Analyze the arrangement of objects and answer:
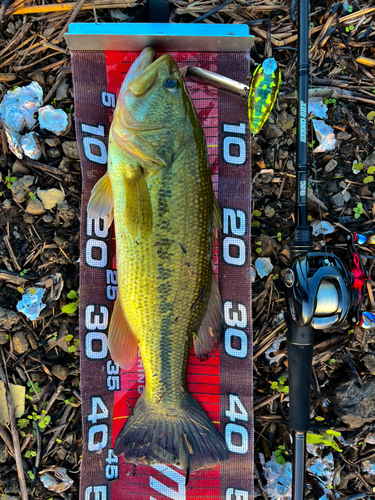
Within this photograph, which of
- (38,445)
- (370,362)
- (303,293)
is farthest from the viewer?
(370,362)

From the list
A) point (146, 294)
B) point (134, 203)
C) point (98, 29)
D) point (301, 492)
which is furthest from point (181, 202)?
point (301, 492)

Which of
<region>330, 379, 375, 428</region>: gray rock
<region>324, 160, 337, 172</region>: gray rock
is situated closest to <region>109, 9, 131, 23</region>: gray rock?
<region>324, 160, 337, 172</region>: gray rock

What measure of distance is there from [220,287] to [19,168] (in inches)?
70.0

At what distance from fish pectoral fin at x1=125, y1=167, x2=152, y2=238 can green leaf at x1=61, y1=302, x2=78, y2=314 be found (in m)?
0.89

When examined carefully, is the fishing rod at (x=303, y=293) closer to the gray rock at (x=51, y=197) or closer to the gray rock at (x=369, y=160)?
the gray rock at (x=369, y=160)

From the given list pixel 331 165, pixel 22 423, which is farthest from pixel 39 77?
pixel 22 423

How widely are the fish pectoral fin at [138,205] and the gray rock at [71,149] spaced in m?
0.74

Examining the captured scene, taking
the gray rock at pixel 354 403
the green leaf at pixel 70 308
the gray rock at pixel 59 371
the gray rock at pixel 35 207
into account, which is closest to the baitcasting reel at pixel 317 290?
the gray rock at pixel 354 403

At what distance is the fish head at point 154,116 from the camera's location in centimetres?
202

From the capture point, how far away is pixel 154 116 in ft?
6.69

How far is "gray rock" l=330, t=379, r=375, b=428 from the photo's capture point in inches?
101

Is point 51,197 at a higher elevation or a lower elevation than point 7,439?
higher

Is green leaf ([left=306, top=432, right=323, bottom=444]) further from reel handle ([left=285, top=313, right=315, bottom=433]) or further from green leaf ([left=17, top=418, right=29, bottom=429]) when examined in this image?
green leaf ([left=17, top=418, right=29, bottom=429])

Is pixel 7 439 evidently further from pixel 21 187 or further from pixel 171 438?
pixel 21 187
